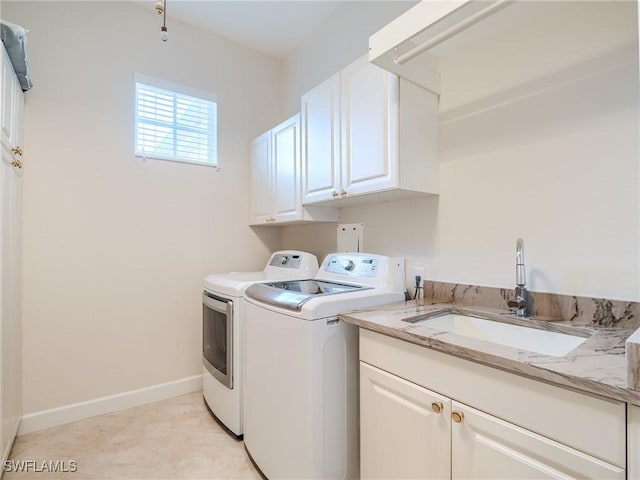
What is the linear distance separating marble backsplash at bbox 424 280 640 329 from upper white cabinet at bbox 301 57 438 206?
0.54m

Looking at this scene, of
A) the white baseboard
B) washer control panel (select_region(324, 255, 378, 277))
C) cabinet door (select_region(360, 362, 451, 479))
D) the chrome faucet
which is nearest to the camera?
cabinet door (select_region(360, 362, 451, 479))

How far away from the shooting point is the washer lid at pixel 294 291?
1.40m

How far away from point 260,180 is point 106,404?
6.39 ft

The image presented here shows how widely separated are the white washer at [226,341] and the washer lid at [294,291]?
0.19 m

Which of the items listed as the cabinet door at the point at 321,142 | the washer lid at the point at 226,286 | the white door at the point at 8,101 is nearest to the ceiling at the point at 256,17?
the cabinet door at the point at 321,142

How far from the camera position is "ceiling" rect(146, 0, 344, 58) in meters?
2.31

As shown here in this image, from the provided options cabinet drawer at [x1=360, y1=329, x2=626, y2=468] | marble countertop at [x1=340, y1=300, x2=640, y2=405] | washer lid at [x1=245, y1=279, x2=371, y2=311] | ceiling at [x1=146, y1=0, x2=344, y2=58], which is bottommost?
cabinet drawer at [x1=360, y1=329, x2=626, y2=468]

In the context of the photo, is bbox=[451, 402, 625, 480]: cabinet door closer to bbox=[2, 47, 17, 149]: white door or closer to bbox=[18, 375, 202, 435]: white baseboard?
bbox=[18, 375, 202, 435]: white baseboard

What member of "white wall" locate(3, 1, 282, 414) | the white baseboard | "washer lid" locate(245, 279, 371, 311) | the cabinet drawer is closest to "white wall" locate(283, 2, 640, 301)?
"washer lid" locate(245, 279, 371, 311)

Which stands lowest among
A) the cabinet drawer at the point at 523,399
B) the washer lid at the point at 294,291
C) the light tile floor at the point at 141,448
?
the light tile floor at the point at 141,448

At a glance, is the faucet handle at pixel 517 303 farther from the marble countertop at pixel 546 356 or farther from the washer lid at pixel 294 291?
the washer lid at pixel 294 291

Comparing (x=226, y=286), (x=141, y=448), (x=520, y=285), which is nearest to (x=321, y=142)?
(x=226, y=286)

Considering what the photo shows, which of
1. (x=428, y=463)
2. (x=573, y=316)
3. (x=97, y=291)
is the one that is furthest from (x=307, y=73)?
(x=428, y=463)

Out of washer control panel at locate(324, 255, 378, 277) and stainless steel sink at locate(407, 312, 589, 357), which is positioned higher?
washer control panel at locate(324, 255, 378, 277)
